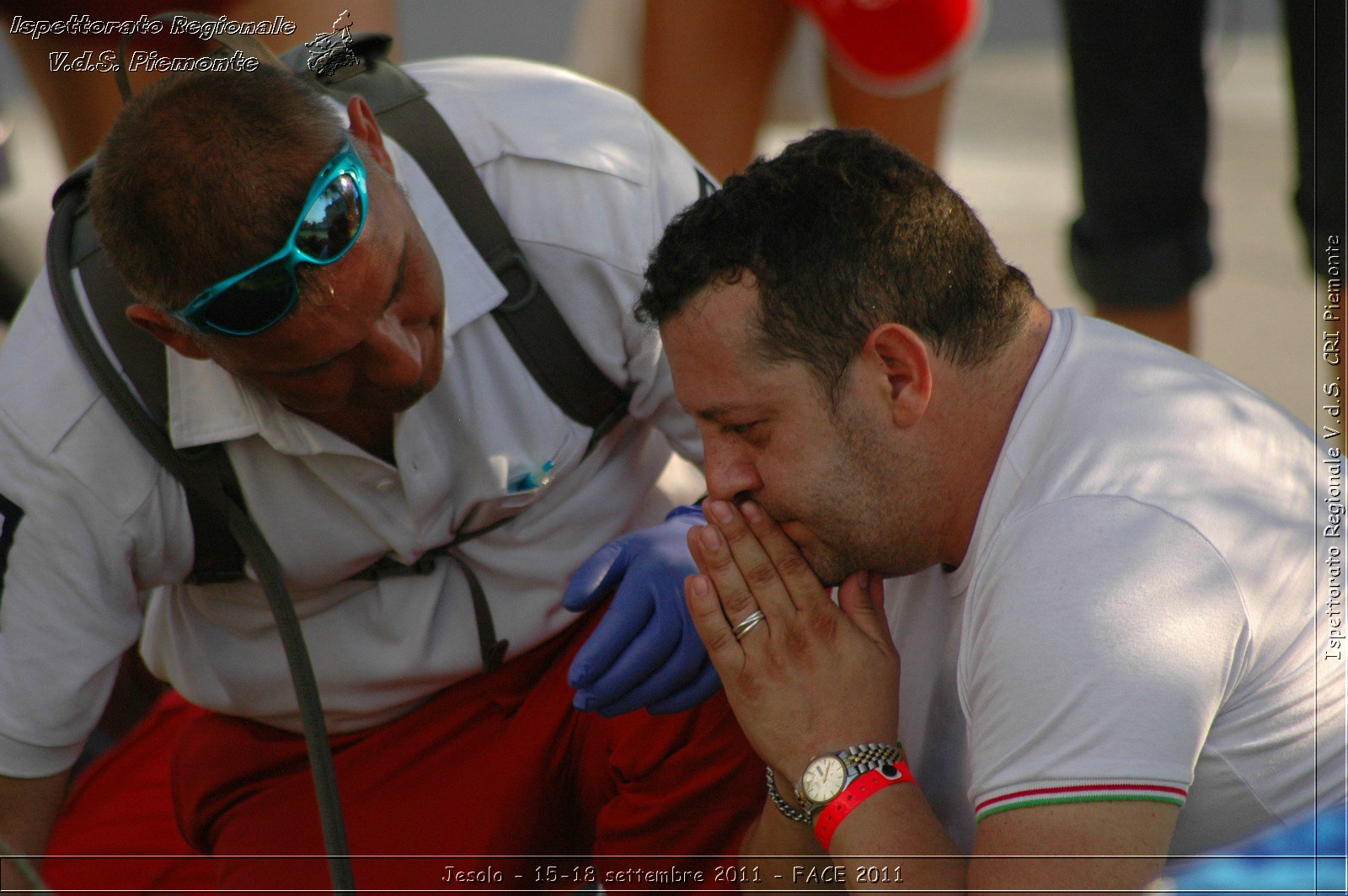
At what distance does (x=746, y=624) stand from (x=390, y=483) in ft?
1.86

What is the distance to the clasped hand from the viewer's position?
4.72 feet

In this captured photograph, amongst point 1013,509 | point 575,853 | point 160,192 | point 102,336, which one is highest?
point 160,192

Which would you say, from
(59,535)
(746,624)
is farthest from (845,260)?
(59,535)

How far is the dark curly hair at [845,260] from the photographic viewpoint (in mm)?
1416

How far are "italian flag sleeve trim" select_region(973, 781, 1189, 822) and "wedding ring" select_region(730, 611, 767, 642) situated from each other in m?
0.40

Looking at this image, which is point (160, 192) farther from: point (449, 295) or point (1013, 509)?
point (1013, 509)

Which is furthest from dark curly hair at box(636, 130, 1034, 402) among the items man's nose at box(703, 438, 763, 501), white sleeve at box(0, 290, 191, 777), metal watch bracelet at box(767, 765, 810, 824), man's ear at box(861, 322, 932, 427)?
white sleeve at box(0, 290, 191, 777)

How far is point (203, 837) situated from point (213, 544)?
0.62 m

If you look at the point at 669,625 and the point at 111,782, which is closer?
the point at 669,625

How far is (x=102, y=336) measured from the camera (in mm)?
1694

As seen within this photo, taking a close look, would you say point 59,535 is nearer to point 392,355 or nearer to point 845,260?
point 392,355

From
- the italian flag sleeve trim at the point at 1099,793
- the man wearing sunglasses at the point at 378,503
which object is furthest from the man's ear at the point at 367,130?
the italian flag sleeve trim at the point at 1099,793

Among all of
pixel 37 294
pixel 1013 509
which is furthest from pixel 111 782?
pixel 1013 509

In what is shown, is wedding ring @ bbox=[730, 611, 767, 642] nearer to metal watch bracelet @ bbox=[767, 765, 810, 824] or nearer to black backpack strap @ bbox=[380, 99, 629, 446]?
metal watch bracelet @ bbox=[767, 765, 810, 824]
